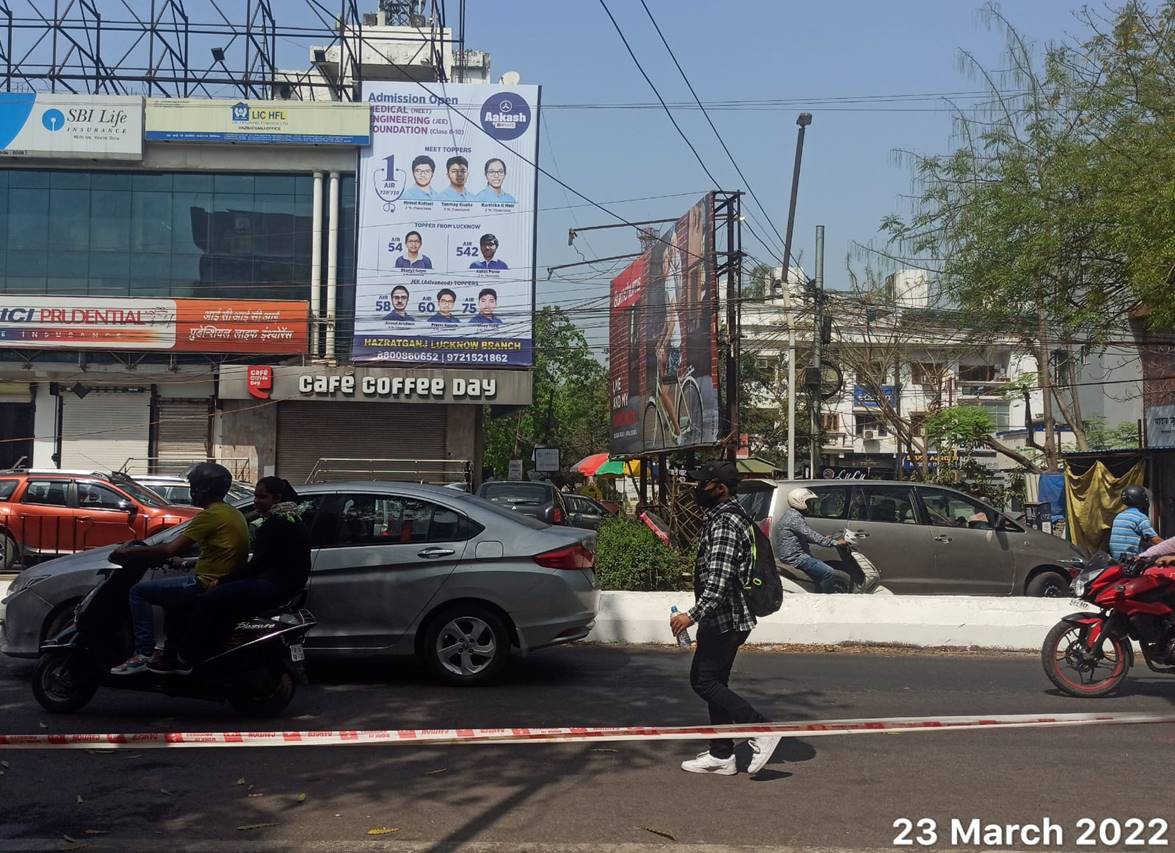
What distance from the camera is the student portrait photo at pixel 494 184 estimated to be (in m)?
32.9

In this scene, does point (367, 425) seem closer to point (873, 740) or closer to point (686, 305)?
point (686, 305)

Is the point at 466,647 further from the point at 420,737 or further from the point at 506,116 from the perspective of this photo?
the point at 506,116

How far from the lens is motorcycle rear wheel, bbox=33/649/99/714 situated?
7.45 metres

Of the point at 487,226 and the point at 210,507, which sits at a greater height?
the point at 487,226

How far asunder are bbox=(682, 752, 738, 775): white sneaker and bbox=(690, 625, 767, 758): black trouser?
31 mm

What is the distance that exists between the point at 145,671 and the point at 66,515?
41.0ft

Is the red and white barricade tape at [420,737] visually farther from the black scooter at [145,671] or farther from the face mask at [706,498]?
the face mask at [706,498]

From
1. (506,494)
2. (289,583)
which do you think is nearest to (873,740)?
(289,583)

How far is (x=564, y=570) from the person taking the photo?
8766 millimetres

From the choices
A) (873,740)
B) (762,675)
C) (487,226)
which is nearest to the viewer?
(873,740)

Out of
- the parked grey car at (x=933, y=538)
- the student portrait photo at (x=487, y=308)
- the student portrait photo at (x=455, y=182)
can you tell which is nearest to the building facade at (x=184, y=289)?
the student portrait photo at (x=487, y=308)

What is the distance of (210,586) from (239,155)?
28.8m

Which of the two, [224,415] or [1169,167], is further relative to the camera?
[224,415]

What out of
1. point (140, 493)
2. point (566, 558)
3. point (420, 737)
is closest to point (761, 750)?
point (420, 737)
